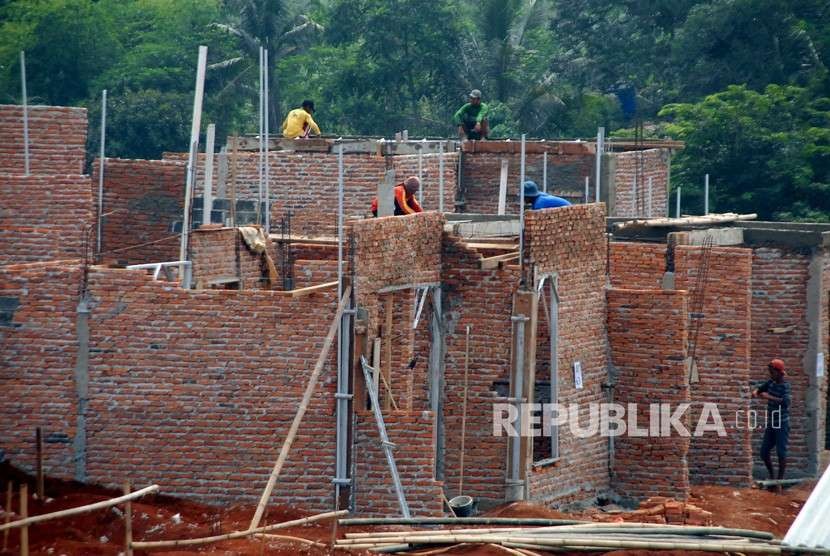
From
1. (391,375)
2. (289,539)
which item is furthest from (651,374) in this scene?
(289,539)

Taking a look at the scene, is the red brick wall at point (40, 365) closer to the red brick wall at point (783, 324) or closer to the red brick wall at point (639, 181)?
the red brick wall at point (783, 324)

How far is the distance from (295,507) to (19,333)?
294 cm

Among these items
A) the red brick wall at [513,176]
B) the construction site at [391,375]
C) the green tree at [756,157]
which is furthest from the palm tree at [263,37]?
the construction site at [391,375]

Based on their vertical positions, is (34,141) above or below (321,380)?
above

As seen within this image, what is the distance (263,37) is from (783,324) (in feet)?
82.1

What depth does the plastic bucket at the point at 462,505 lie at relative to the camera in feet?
49.5

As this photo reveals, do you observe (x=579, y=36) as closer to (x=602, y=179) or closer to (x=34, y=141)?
(x=602, y=179)

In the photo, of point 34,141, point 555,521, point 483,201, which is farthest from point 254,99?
point 555,521

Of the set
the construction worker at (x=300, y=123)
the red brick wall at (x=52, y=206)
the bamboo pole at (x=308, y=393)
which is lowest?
the bamboo pole at (x=308, y=393)

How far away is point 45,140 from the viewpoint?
19.9m

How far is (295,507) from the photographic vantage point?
557 inches

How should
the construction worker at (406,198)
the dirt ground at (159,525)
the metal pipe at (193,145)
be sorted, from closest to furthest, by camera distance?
the dirt ground at (159,525), the metal pipe at (193,145), the construction worker at (406,198)

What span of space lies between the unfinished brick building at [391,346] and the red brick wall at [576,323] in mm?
30

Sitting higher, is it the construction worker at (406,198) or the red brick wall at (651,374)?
the construction worker at (406,198)
